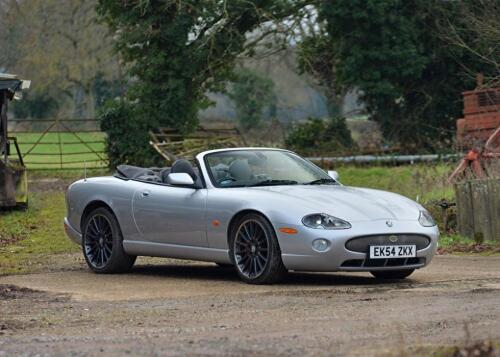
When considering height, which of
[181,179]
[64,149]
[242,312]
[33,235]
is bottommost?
[33,235]

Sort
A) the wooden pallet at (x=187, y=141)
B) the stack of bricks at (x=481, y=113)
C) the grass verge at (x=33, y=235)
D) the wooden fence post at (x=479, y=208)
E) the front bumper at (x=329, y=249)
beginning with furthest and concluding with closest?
the wooden pallet at (x=187, y=141)
the stack of bricks at (x=481, y=113)
the wooden fence post at (x=479, y=208)
the grass verge at (x=33, y=235)
the front bumper at (x=329, y=249)

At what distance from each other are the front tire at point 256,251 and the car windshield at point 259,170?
2.45 feet

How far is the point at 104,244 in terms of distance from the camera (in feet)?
48.0

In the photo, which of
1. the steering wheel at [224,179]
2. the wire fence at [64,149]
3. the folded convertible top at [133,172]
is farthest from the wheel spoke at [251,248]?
the wire fence at [64,149]

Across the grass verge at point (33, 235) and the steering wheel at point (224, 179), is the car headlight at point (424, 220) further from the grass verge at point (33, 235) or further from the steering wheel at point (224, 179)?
the grass verge at point (33, 235)

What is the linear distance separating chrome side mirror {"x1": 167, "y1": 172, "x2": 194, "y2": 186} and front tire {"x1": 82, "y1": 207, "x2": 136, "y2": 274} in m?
1.27

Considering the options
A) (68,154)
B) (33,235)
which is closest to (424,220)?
(33,235)

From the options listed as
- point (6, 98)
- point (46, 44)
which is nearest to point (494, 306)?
point (6, 98)

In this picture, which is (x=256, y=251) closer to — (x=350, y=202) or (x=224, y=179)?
(x=350, y=202)

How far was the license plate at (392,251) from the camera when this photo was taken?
12.3 m

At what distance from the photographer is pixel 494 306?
31.9 feet

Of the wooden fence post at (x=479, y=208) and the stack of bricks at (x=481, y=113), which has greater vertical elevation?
the stack of bricks at (x=481, y=113)

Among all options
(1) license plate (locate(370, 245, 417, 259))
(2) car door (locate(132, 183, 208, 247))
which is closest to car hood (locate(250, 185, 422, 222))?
(1) license plate (locate(370, 245, 417, 259))

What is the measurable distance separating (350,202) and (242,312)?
292 centimetres
